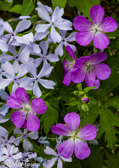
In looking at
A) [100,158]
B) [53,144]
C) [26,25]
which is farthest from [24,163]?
[26,25]

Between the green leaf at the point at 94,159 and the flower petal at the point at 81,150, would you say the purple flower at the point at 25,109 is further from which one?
the green leaf at the point at 94,159

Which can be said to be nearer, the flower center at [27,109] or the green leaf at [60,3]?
the flower center at [27,109]

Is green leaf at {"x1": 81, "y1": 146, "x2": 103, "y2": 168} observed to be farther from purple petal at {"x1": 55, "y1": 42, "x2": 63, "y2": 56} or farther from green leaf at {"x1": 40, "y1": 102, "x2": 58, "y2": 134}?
purple petal at {"x1": 55, "y1": 42, "x2": 63, "y2": 56}

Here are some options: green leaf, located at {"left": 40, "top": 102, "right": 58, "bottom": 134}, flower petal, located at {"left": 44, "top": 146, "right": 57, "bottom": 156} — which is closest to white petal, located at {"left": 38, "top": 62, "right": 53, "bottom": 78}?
green leaf, located at {"left": 40, "top": 102, "right": 58, "bottom": 134}

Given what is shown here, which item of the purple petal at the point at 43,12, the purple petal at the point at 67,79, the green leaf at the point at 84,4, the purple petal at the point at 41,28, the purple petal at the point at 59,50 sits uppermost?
the purple petal at the point at 43,12

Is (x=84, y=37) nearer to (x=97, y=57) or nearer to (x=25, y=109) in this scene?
(x=97, y=57)

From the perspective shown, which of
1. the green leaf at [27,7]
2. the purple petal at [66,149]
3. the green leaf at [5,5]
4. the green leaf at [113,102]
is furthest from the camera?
the green leaf at [5,5]

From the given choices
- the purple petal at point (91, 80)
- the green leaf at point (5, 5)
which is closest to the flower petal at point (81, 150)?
the purple petal at point (91, 80)

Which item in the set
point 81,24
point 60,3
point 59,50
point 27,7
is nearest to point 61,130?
point 59,50

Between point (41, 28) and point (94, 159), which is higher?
point (41, 28)
